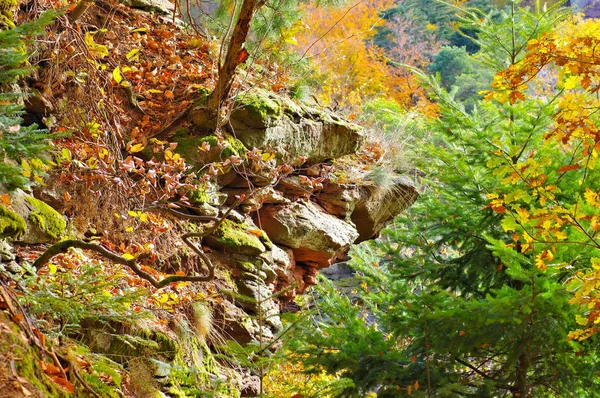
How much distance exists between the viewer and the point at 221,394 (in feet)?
13.9

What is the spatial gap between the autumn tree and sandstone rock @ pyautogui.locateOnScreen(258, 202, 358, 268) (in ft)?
2.13

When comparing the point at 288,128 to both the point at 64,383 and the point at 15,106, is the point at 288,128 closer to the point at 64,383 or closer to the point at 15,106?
the point at 15,106

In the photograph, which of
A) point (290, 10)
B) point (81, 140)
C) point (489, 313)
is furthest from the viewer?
point (290, 10)

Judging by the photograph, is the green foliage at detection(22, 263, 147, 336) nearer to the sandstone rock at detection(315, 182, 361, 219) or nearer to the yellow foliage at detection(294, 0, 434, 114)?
the sandstone rock at detection(315, 182, 361, 219)

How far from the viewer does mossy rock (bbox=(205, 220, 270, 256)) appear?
5.52m

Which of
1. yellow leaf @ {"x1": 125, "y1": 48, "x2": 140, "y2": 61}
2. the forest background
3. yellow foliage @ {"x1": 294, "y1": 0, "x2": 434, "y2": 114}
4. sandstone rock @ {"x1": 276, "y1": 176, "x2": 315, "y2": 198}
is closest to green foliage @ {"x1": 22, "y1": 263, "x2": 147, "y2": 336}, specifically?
the forest background

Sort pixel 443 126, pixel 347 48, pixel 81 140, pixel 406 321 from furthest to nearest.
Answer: pixel 347 48 < pixel 443 126 < pixel 406 321 < pixel 81 140

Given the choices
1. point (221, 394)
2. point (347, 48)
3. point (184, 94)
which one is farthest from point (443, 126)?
point (347, 48)

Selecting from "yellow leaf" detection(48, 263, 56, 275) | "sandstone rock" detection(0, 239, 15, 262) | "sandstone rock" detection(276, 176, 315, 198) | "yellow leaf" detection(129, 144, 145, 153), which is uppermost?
"sandstone rock" detection(276, 176, 315, 198)

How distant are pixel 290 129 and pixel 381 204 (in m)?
1.96

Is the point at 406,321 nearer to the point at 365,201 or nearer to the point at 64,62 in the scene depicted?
the point at 365,201

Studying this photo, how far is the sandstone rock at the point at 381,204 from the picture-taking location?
7336 mm

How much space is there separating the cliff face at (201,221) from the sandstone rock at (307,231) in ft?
0.05

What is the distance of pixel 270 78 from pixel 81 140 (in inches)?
103
